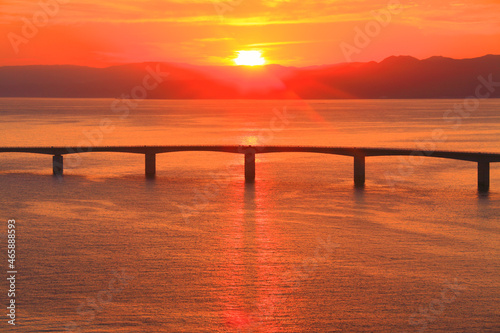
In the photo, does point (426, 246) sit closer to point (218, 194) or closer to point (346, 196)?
point (346, 196)

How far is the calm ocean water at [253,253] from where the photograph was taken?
93.4ft

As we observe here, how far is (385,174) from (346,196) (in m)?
23.4

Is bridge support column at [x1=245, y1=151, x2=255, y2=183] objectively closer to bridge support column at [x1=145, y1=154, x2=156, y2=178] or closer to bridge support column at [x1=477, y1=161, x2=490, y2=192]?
bridge support column at [x1=145, y1=154, x2=156, y2=178]

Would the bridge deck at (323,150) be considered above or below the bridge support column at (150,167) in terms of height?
above

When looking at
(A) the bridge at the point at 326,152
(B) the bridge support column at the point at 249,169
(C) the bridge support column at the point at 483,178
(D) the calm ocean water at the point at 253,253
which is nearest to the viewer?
(D) the calm ocean water at the point at 253,253

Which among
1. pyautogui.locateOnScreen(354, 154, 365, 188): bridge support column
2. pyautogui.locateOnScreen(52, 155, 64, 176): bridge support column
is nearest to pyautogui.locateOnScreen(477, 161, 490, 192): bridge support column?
pyautogui.locateOnScreen(354, 154, 365, 188): bridge support column

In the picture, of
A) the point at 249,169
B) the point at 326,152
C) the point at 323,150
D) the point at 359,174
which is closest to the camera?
the point at 326,152

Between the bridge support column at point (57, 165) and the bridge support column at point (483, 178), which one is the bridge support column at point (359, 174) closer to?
the bridge support column at point (483, 178)

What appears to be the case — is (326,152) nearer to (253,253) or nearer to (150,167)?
(150,167)

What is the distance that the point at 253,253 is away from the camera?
40438 millimetres

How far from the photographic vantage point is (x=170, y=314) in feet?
93.6

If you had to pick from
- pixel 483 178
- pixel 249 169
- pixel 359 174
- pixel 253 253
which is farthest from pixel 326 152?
pixel 253 253

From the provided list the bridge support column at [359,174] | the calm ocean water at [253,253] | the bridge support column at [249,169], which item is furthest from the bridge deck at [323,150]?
the calm ocean water at [253,253]

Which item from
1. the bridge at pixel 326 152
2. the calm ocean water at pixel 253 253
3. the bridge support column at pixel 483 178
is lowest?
the calm ocean water at pixel 253 253
